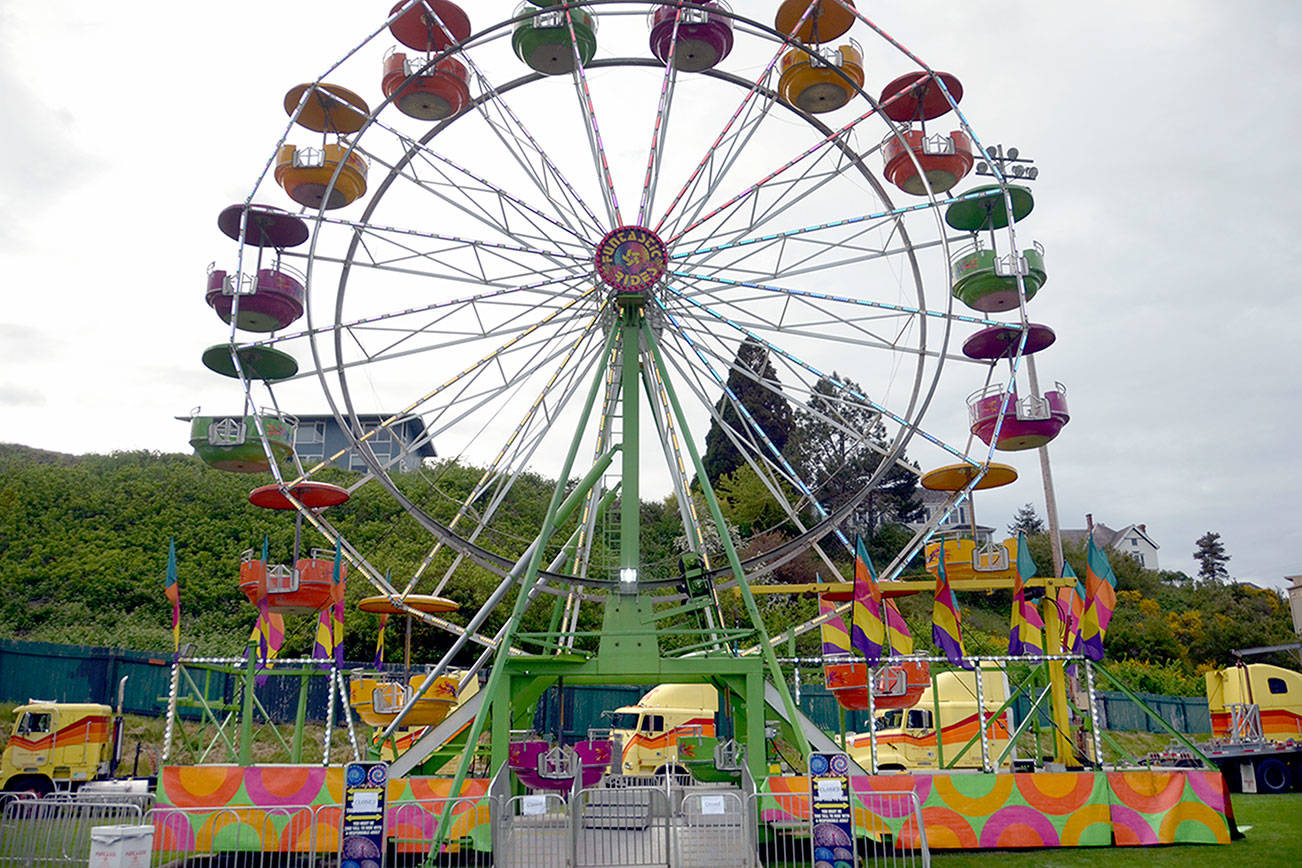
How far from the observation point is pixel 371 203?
57.5 ft

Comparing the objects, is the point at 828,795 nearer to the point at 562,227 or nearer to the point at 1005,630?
the point at 562,227

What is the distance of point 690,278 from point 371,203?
561 centimetres

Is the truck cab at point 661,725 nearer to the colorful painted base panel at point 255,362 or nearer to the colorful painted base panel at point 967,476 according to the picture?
the colorful painted base panel at point 967,476

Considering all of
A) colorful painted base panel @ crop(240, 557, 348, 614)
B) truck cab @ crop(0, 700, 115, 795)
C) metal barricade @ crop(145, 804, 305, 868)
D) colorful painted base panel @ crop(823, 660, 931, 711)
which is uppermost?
colorful painted base panel @ crop(240, 557, 348, 614)

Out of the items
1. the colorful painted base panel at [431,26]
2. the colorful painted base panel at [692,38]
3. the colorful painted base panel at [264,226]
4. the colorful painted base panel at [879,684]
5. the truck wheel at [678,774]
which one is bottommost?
the truck wheel at [678,774]

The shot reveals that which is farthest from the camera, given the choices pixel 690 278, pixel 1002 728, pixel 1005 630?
pixel 1005 630

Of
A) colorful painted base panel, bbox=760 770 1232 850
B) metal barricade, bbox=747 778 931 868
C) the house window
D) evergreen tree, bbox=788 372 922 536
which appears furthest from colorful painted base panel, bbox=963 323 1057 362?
the house window

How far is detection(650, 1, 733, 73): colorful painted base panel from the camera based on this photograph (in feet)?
60.3

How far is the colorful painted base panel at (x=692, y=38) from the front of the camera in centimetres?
1839

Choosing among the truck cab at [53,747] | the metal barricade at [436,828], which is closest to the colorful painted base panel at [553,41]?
the metal barricade at [436,828]

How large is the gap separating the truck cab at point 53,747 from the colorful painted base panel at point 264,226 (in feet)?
33.7

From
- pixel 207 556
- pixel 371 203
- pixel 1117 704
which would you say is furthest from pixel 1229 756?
pixel 207 556

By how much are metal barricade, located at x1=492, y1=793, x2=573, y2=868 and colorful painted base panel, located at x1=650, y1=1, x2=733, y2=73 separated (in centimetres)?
1300

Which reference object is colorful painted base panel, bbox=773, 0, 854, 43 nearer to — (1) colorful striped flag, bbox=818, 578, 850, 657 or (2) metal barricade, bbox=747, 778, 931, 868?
(1) colorful striped flag, bbox=818, 578, 850, 657
